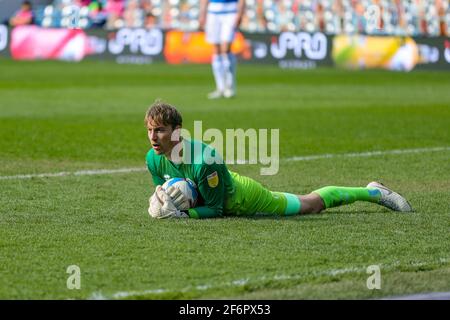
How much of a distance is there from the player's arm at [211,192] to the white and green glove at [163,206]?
0.38 ft

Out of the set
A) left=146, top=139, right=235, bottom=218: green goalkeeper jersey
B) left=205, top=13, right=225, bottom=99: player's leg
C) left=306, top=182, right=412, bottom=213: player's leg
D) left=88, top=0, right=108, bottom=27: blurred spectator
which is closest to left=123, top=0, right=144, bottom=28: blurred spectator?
left=88, top=0, right=108, bottom=27: blurred spectator

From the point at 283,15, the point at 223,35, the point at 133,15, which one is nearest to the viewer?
the point at 223,35

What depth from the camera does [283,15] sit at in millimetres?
34406

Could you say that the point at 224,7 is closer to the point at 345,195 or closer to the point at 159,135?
the point at 345,195

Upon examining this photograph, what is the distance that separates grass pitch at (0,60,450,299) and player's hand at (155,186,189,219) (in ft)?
0.34

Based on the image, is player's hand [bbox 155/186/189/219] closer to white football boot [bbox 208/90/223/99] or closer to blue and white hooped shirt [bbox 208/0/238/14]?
white football boot [bbox 208/90/223/99]

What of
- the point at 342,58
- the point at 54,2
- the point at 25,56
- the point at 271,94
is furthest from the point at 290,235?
the point at 54,2

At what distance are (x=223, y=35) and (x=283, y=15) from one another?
12.3 m

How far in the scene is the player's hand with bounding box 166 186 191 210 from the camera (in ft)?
28.6

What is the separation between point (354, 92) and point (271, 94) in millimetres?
1854

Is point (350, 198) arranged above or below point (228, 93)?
below

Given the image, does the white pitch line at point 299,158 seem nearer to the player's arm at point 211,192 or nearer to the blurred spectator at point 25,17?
the player's arm at point 211,192

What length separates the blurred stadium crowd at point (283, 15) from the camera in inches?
1276

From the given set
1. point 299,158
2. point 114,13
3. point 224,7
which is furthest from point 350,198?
point 114,13
